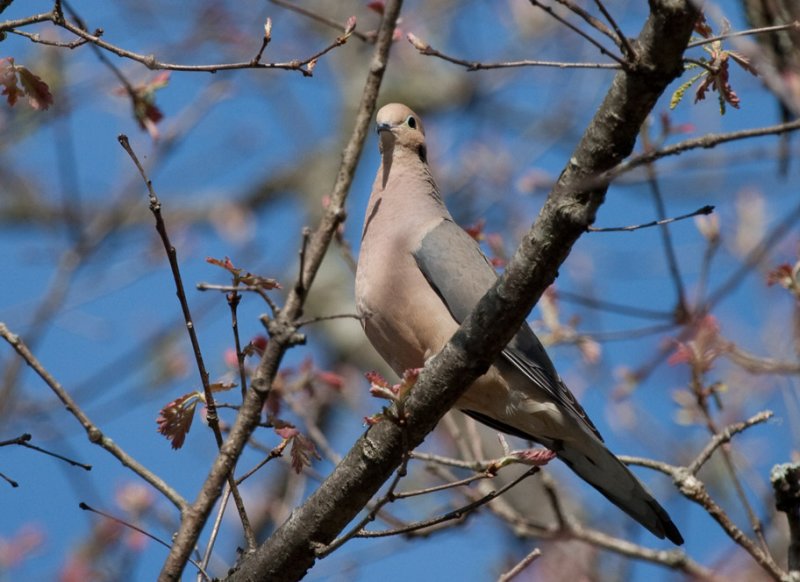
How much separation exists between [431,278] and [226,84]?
253 centimetres

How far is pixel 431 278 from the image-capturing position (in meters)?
3.55

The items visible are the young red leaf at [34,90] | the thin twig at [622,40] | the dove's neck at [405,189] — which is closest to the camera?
the thin twig at [622,40]

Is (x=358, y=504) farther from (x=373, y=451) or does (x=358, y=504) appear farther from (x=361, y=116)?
(x=361, y=116)

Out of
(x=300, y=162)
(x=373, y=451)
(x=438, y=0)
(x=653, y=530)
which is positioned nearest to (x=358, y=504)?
(x=373, y=451)

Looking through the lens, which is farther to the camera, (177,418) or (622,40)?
(177,418)

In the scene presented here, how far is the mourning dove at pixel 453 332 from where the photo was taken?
3430 mm

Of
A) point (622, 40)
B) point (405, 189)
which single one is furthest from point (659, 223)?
point (405, 189)

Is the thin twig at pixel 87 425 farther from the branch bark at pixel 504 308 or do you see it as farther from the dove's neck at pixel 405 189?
the dove's neck at pixel 405 189

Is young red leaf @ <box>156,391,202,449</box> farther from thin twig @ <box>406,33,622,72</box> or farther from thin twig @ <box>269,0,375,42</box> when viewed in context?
thin twig @ <box>269,0,375,42</box>

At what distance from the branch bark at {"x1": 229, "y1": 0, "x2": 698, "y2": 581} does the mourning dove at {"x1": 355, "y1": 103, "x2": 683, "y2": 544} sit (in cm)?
78

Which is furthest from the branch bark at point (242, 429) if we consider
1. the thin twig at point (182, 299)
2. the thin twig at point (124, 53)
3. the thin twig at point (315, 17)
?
the thin twig at point (315, 17)

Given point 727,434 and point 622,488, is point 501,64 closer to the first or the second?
point 727,434

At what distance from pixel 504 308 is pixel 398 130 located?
200 cm

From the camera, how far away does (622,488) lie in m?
3.52
